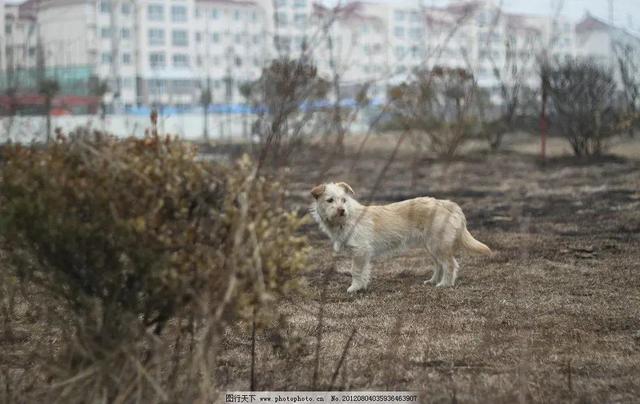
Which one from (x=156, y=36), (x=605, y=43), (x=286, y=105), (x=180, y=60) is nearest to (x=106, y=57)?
(x=156, y=36)

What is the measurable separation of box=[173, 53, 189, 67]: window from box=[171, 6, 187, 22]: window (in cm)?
157

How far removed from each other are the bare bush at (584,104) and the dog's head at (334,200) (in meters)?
11.9

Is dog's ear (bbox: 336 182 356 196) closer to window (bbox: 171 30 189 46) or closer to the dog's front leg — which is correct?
the dog's front leg

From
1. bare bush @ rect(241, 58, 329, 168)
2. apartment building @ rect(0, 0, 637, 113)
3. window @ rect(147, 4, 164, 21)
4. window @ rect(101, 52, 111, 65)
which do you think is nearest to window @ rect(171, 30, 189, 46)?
apartment building @ rect(0, 0, 637, 113)

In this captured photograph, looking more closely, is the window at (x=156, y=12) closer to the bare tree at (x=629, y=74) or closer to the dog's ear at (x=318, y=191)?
the bare tree at (x=629, y=74)

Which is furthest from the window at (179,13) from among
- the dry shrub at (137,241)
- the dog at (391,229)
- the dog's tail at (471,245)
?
the dry shrub at (137,241)

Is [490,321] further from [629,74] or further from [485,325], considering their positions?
[629,74]

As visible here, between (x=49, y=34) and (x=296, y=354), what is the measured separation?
924 inches

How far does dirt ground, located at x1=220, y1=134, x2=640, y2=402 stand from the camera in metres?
4.05

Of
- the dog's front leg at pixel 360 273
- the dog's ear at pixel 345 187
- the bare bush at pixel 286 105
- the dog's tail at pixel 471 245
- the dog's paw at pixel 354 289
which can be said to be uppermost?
the bare bush at pixel 286 105

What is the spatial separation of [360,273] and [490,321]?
1520 mm

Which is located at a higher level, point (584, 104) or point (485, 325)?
point (584, 104)

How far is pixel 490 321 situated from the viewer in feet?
17.3

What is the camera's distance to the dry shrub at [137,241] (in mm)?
3303
